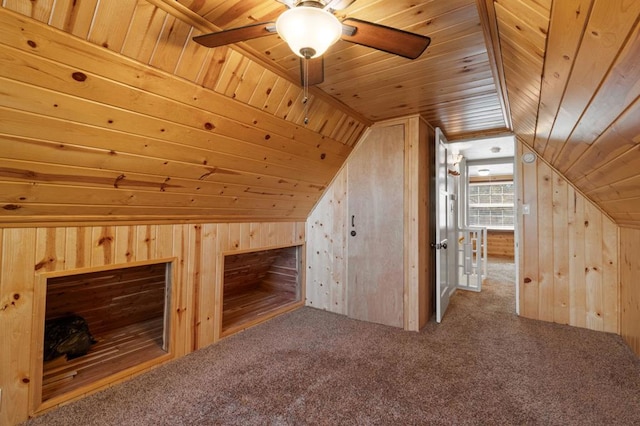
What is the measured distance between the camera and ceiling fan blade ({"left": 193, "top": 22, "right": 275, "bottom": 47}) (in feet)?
3.68

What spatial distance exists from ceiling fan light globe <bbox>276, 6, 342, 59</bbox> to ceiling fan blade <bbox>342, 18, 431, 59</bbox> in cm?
11

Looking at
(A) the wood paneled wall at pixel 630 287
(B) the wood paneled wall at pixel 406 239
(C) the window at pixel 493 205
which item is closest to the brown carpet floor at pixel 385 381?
(A) the wood paneled wall at pixel 630 287

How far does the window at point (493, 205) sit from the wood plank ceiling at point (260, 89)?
517 centimetres

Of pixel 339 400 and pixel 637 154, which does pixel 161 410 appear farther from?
pixel 637 154

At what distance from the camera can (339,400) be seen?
182cm

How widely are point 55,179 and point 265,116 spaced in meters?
1.25

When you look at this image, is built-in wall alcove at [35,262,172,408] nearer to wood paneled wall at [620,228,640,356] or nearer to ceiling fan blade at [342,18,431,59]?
ceiling fan blade at [342,18,431,59]

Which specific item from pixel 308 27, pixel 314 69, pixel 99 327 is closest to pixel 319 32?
pixel 308 27

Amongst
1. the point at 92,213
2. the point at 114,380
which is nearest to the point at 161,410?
the point at 114,380

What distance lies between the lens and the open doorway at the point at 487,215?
4246 mm

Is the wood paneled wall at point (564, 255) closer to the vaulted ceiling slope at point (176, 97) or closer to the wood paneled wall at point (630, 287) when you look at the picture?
the wood paneled wall at point (630, 287)

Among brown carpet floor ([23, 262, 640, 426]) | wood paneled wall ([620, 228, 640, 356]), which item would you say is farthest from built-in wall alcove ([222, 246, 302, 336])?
wood paneled wall ([620, 228, 640, 356])

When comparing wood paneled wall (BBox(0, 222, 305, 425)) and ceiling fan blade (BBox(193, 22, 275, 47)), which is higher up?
ceiling fan blade (BBox(193, 22, 275, 47))

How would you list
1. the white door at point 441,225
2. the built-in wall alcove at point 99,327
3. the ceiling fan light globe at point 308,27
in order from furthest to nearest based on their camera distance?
the white door at point 441,225
the built-in wall alcove at point 99,327
the ceiling fan light globe at point 308,27
